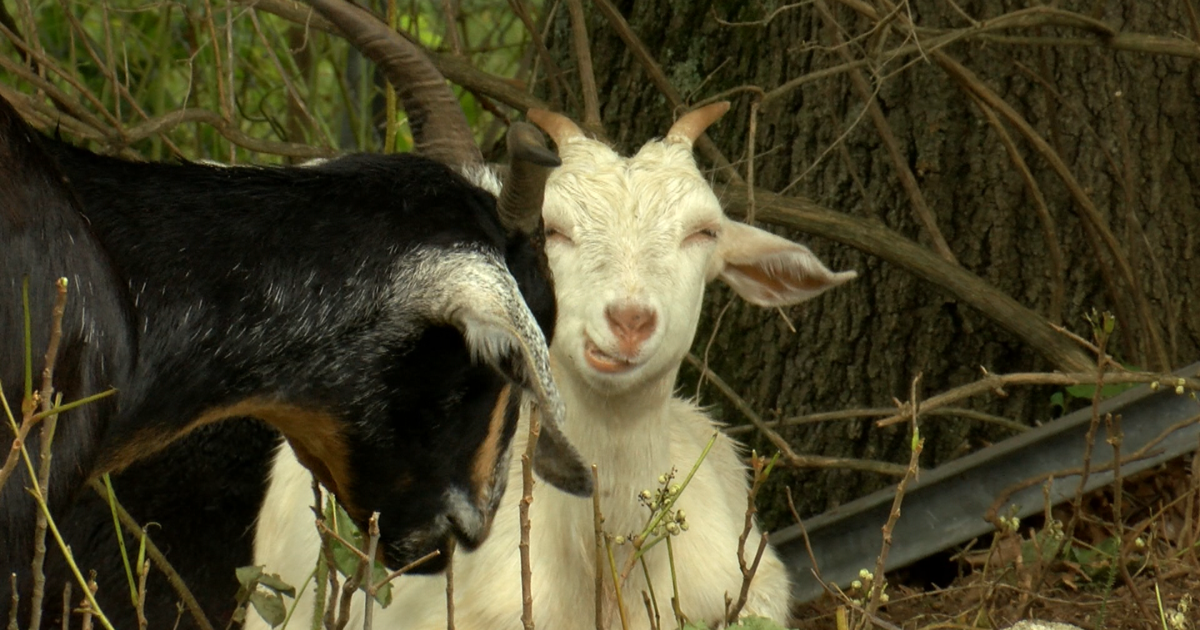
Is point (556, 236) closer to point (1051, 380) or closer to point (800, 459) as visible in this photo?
point (800, 459)

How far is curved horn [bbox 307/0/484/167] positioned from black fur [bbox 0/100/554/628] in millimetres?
186

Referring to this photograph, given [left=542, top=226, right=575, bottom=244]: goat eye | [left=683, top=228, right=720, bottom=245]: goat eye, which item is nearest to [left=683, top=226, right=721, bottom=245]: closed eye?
[left=683, top=228, right=720, bottom=245]: goat eye

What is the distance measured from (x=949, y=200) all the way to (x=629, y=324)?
227 cm

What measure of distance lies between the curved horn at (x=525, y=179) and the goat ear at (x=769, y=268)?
88 cm

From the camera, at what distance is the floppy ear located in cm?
299

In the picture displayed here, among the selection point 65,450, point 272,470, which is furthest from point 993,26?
point 65,450

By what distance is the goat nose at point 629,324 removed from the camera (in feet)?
11.6

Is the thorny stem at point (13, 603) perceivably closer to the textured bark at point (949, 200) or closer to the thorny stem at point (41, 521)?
the thorny stem at point (41, 521)

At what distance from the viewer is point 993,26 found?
4.44 m

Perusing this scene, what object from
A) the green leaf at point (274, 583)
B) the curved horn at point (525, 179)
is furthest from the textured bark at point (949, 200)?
the green leaf at point (274, 583)

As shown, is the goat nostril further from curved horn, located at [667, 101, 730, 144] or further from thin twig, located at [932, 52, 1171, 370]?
thin twig, located at [932, 52, 1171, 370]

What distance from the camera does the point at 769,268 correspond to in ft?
13.6

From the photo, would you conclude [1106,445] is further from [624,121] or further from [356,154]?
[356,154]

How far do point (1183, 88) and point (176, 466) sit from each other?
3403 millimetres
